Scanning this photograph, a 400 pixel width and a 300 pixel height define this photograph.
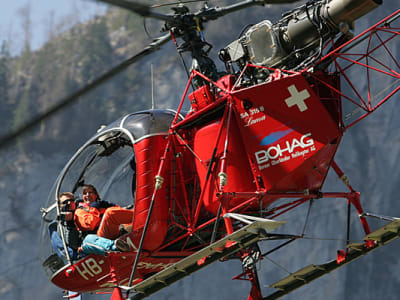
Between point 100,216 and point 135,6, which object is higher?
point 100,216

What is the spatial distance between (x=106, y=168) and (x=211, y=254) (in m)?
2.83

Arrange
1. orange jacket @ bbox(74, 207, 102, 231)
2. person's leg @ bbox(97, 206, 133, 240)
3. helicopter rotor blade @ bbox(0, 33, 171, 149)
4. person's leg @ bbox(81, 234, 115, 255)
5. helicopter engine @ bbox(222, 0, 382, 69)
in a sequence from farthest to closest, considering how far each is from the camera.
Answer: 1. orange jacket @ bbox(74, 207, 102, 231)
2. person's leg @ bbox(97, 206, 133, 240)
3. person's leg @ bbox(81, 234, 115, 255)
4. helicopter engine @ bbox(222, 0, 382, 69)
5. helicopter rotor blade @ bbox(0, 33, 171, 149)

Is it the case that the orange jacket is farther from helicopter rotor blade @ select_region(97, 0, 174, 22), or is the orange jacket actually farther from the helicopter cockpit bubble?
helicopter rotor blade @ select_region(97, 0, 174, 22)

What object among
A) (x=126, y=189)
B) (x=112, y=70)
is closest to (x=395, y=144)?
(x=126, y=189)

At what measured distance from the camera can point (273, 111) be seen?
799 cm

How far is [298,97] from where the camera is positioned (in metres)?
7.86

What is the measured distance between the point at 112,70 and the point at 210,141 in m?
1.55

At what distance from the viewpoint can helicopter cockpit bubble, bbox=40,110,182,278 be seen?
915 centimetres

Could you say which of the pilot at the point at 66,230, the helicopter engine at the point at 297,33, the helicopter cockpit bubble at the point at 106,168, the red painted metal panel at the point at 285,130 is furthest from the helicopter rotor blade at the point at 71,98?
the pilot at the point at 66,230

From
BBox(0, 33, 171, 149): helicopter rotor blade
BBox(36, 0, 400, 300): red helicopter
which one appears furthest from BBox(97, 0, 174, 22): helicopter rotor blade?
BBox(36, 0, 400, 300): red helicopter

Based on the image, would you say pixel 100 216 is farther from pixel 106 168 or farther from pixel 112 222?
pixel 106 168

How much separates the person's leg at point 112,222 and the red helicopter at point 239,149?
240 millimetres

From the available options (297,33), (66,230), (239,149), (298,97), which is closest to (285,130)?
(298,97)

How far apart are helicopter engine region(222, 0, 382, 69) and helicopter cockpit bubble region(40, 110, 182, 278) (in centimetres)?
152
